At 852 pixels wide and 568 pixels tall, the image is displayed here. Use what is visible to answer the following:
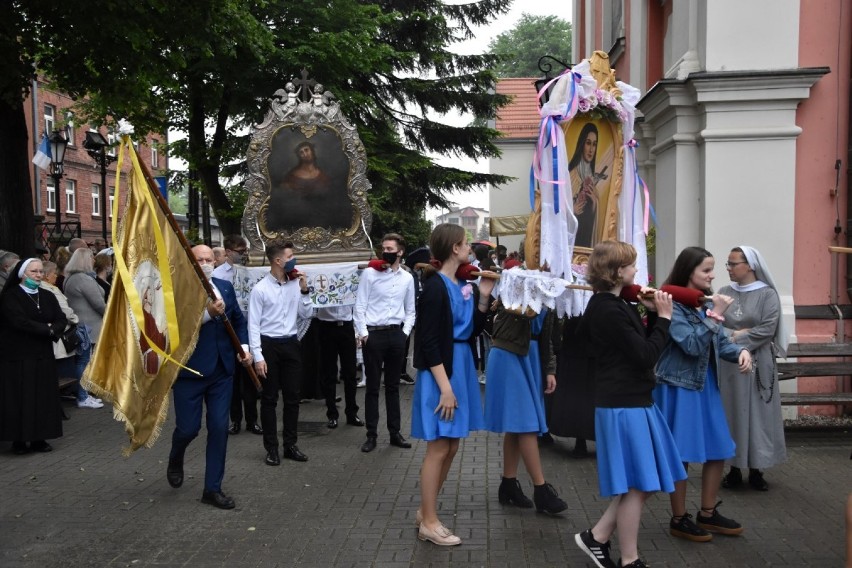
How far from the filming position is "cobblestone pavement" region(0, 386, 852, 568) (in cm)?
566

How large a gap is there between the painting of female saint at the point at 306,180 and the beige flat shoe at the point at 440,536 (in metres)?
6.06

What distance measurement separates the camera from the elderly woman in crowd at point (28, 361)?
9008 millimetres

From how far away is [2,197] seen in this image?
13164 mm

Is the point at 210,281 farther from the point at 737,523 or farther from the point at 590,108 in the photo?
the point at 737,523

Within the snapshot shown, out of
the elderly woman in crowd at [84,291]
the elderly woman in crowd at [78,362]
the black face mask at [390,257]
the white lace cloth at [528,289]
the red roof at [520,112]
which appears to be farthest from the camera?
the red roof at [520,112]

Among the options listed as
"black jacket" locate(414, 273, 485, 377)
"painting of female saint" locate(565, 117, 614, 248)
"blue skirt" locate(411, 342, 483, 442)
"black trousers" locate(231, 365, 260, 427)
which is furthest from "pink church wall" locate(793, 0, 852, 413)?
"black trousers" locate(231, 365, 260, 427)

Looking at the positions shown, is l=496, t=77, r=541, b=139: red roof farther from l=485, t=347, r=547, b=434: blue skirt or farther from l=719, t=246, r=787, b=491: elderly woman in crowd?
l=485, t=347, r=547, b=434: blue skirt

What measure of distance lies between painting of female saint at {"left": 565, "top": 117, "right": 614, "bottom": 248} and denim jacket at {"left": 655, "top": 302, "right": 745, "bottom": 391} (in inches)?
75.8

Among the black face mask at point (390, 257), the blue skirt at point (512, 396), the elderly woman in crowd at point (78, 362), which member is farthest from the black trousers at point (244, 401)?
the blue skirt at point (512, 396)

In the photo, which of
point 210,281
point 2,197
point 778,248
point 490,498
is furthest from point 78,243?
point 778,248

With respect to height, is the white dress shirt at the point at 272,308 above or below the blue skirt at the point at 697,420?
above

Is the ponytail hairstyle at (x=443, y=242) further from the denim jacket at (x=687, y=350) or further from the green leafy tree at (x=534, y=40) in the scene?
the green leafy tree at (x=534, y=40)

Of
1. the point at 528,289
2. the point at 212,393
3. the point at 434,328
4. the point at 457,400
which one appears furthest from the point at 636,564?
the point at 212,393

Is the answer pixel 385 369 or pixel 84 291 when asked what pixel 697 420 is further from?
pixel 84 291
